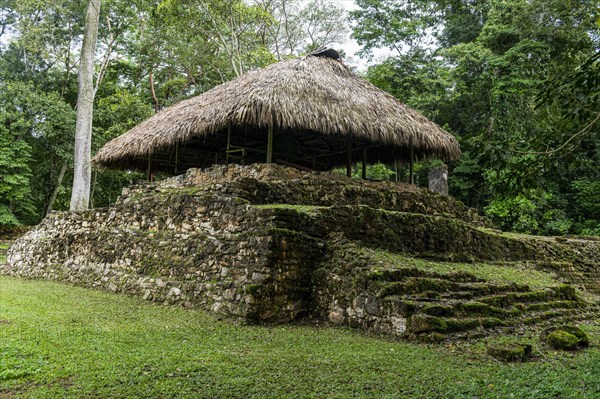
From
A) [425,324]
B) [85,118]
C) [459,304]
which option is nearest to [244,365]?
[425,324]

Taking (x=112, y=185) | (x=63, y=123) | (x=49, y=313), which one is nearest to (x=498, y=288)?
(x=49, y=313)

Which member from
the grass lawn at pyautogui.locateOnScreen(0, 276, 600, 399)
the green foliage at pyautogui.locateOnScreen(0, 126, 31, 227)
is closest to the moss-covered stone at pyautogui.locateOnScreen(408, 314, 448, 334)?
the grass lawn at pyautogui.locateOnScreen(0, 276, 600, 399)

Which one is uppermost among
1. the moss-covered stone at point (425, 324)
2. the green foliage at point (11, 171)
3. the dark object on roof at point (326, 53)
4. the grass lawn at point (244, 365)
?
the dark object on roof at point (326, 53)

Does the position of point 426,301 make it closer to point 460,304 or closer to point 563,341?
point 460,304

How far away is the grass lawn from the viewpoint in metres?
3.73

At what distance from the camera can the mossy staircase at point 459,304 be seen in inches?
220

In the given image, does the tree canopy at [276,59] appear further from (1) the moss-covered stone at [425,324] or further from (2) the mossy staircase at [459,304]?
(1) the moss-covered stone at [425,324]

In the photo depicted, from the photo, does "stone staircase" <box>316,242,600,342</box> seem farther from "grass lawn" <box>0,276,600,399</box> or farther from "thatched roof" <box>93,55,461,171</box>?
"thatched roof" <box>93,55,461,171</box>

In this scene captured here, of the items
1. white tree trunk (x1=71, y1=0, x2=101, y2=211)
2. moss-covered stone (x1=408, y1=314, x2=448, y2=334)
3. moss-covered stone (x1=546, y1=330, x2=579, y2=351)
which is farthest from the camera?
white tree trunk (x1=71, y1=0, x2=101, y2=211)

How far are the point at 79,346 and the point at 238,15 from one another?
642 inches

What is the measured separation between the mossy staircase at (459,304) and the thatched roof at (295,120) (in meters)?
4.06

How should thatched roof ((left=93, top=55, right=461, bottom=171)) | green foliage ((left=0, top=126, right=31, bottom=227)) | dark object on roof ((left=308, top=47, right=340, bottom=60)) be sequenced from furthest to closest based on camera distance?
1. green foliage ((left=0, top=126, right=31, bottom=227))
2. dark object on roof ((left=308, top=47, right=340, bottom=60))
3. thatched roof ((left=93, top=55, right=461, bottom=171))

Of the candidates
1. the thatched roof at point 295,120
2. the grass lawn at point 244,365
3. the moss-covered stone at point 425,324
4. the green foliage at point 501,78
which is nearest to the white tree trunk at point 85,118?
the thatched roof at point 295,120

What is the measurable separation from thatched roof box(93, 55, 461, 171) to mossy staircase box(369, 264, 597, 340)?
13.3 feet
